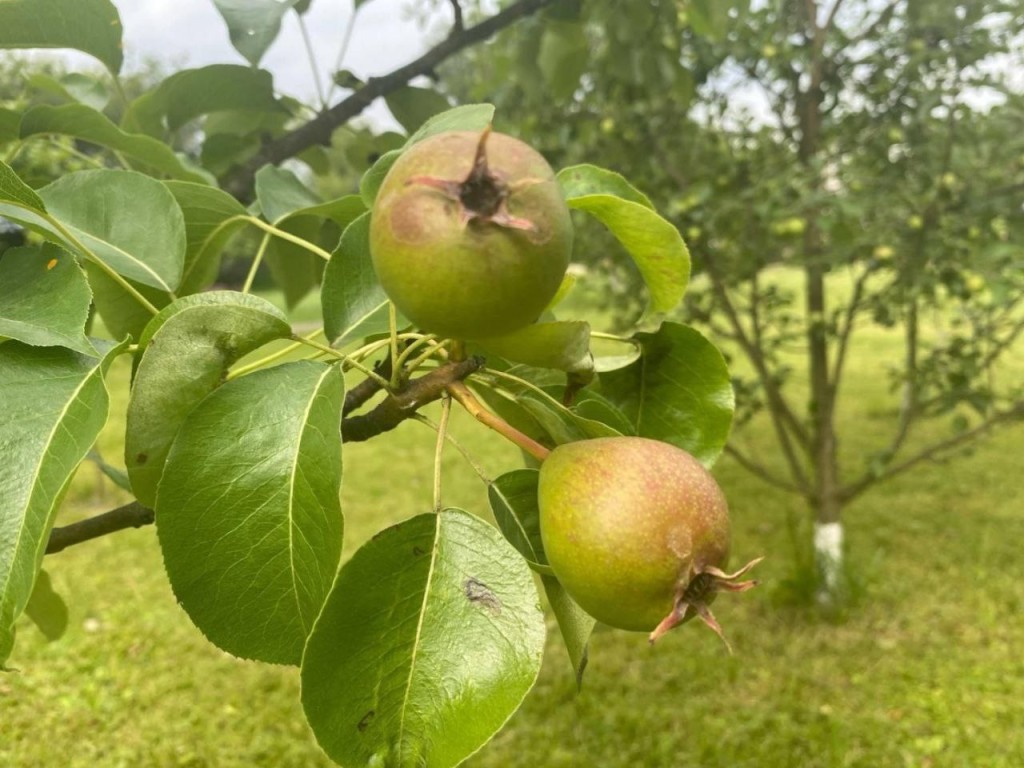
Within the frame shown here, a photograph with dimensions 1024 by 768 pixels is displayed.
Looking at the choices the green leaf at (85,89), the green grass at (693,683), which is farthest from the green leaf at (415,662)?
the green grass at (693,683)

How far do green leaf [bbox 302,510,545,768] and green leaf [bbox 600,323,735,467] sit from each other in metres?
0.26

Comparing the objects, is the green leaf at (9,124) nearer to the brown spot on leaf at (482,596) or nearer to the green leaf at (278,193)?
the green leaf at (278,193)

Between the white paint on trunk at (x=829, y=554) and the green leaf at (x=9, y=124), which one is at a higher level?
the green leaf at (x=9, y=124)

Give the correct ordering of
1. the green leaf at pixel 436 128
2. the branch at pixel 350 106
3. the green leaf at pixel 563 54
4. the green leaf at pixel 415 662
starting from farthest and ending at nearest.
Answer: the green leaf at pixel 563 54 < the branch at pixel 350 106 < the green leaf at pixel 436 128 < the green leaf at pixel 415 662

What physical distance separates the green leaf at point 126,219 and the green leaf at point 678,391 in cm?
42

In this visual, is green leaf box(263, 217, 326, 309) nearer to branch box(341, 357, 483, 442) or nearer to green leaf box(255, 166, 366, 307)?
green leaf box(255, 166, 366, 307)

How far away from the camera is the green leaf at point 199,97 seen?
3.95 ft

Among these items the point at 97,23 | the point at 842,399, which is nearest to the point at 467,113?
the point at 97,23

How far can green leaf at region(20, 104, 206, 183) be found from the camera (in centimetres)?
94

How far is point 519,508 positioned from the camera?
0.73 m

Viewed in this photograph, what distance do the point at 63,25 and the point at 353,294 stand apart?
22.0 inches

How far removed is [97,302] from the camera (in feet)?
2.67

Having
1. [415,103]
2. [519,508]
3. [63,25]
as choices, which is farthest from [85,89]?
[519,508]

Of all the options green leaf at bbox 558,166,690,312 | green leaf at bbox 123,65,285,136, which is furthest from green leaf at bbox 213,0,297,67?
green leaf at bbox 558,166,690,312
